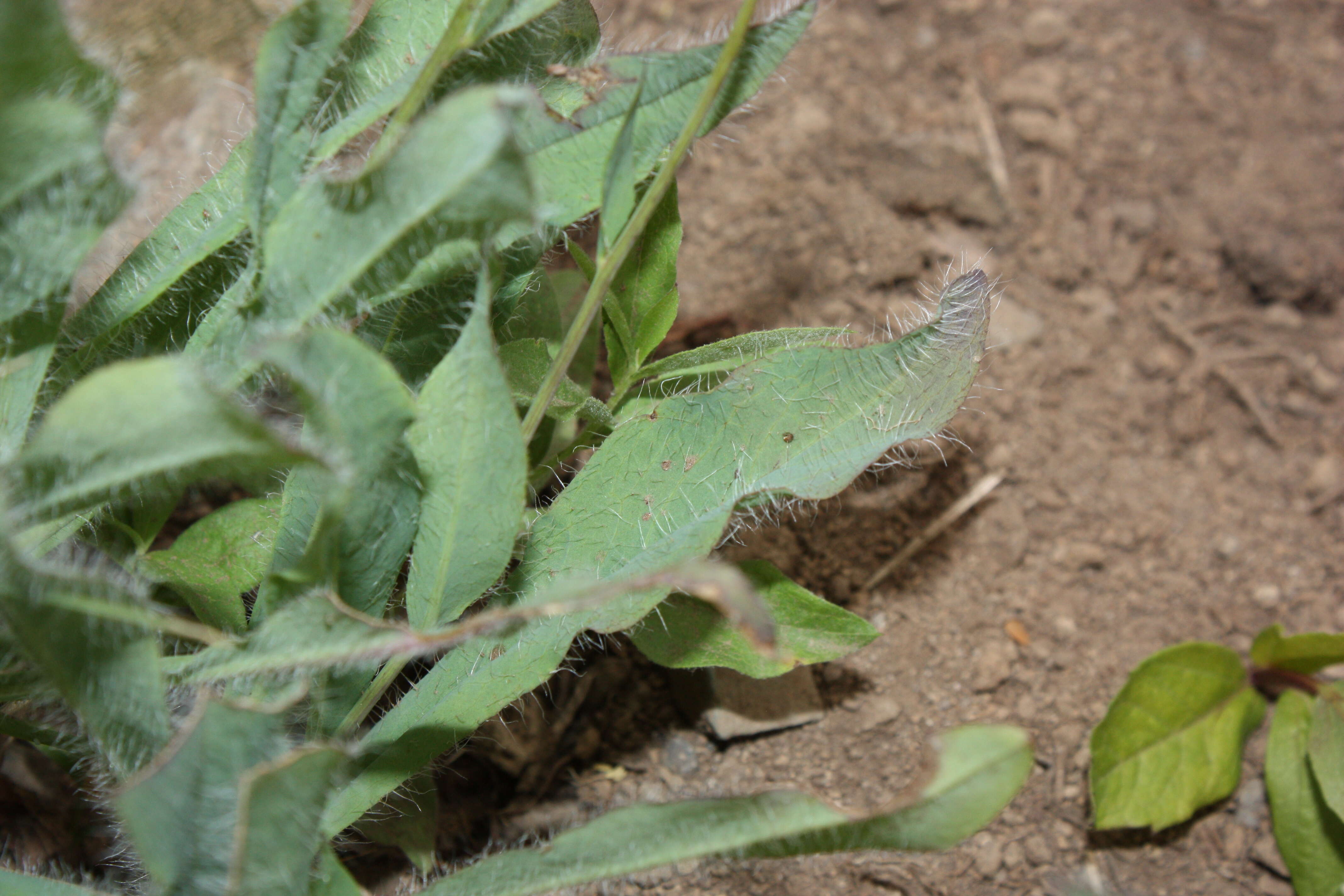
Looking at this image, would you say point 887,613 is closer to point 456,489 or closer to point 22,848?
point 456,489

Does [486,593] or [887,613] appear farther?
[887,613]

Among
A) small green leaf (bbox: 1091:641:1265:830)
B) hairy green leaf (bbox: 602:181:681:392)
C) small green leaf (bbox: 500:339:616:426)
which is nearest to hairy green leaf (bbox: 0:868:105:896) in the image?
small green leaf (bbox: 500:339:616:426)

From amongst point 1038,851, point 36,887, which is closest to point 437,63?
point 36,887

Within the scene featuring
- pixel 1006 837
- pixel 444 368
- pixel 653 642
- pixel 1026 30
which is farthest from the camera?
pixel 1026 30

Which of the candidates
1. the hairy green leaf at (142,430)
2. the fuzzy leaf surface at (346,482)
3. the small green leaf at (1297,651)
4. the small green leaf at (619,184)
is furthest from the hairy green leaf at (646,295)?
the small green leaf at (1297,651)

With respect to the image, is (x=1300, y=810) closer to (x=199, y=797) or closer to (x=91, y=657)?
(x=199, y=797)

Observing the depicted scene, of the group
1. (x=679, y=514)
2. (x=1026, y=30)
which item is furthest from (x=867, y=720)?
Result: (x=1026, y=30)

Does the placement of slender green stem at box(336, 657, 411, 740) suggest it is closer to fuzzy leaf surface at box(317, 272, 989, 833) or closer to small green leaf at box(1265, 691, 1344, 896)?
fuzzy leaf surface at box(317, 272, 989, 833)
